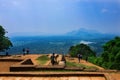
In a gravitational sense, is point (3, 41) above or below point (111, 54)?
above

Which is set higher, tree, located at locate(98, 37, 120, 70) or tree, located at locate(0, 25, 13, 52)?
tree, located at locate(0, 25, 13, 52)

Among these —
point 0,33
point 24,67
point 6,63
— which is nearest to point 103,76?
point 24,67

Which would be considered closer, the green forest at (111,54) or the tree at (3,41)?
the green forest at (111,54)

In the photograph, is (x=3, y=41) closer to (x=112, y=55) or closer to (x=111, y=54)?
(x=111, y=54)

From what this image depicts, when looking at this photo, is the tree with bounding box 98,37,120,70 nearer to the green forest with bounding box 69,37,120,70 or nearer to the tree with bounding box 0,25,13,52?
the green forest with bounding box 69,37,120,70

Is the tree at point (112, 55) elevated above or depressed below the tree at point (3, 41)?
below

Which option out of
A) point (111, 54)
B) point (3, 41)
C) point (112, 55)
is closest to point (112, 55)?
point (112, 55)

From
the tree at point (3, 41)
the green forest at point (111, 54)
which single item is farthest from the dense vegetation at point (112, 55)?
the tree at point (3, 41)

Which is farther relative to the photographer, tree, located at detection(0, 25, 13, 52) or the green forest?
tree, located at detection(0, 25, 13, 52)

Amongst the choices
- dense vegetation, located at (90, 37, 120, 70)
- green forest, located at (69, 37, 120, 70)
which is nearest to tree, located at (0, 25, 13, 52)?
green forest, located at (69, 37, 120, 70)

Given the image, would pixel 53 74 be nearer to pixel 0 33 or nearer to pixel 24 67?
pixel 24 67

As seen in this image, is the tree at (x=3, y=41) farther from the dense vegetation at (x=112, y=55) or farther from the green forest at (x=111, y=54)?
the dense vegetation at (x=112, y=55)

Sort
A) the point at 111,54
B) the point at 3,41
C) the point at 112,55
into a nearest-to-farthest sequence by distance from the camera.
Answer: the point at 112,55 → the point at 111,54 → the point at 3,41

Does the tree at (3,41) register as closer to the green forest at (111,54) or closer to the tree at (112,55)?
the green forest at (111,54)
